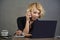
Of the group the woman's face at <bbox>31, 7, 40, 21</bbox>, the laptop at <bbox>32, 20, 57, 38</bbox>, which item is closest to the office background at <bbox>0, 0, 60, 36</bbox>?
the woman's face at <bbox>31, 7, 40, 21</bbox>

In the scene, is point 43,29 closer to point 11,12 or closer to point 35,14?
point 35,14

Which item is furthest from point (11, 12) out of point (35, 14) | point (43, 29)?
point (43, 29)

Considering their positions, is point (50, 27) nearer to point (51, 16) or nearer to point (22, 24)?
point (22, 24)

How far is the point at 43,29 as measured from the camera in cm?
189

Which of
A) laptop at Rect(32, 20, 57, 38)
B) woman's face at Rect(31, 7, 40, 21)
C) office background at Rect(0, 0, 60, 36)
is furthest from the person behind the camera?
office background at Rect(0, 0, 60, 36)

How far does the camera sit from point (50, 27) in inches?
76.5

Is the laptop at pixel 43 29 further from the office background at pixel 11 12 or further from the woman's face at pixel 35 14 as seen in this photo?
the office background at pixel 11 12

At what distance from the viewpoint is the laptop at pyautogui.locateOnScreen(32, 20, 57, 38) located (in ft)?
6.08

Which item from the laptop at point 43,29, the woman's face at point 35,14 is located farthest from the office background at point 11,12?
the laptop at point 43,29

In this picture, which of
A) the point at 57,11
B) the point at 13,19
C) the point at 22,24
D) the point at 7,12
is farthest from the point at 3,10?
the point at 57,11

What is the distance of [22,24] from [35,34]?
37.1 inches

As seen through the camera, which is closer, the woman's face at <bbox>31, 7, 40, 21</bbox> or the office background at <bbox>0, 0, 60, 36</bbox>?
the woman's face at <bbox>31, 7, 40, 21</bbox>

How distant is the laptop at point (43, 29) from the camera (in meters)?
1.85

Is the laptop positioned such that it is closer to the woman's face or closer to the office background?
the woman's face
